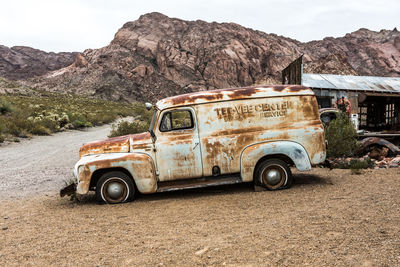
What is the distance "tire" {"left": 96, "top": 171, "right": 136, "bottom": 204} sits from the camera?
5.98 m

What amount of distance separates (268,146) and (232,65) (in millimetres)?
88350

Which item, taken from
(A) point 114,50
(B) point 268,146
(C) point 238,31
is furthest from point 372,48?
(B) point 268,146

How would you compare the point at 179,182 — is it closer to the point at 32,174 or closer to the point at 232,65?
the point at 32,174

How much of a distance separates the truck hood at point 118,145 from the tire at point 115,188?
0.44m

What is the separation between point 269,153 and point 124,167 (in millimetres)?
2652

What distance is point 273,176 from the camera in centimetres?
626

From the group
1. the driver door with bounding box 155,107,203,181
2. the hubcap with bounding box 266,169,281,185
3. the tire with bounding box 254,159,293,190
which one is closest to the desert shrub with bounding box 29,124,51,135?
the driver door with bounding box 155,107,203,181

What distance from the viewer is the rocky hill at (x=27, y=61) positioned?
12756 centimetres

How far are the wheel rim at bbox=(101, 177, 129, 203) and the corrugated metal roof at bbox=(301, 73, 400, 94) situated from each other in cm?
1205

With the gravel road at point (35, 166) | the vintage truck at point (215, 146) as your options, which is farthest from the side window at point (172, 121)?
the gravel road at point (35, 166)

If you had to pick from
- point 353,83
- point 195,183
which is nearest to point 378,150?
point 195,183

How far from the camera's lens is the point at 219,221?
462 centimetres

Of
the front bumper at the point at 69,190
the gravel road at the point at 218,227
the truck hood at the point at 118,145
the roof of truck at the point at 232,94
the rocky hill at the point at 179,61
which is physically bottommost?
the gravel road at the point at 218,227

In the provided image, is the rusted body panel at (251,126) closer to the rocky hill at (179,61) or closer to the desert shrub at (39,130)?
the desert shrub at (39,130)
